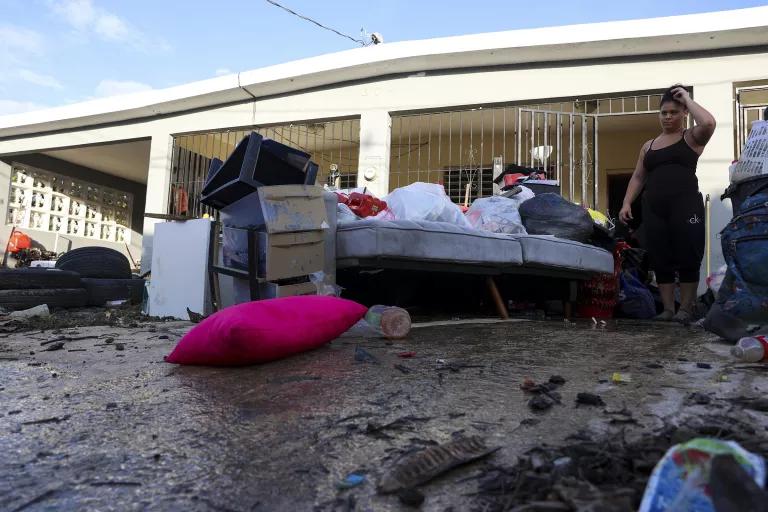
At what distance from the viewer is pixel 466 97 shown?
6461 mm

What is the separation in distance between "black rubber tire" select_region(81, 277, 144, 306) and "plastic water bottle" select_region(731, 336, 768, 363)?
4541mm

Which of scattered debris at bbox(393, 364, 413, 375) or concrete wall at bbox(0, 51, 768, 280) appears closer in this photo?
scattered debris at bbox(393, 364, 413, 375)

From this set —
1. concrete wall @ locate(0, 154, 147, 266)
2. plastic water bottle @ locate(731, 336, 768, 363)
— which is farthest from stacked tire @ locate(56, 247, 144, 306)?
concrete wall @ locate(0, 154, 147, 266)

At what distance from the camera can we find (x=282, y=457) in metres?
0.89

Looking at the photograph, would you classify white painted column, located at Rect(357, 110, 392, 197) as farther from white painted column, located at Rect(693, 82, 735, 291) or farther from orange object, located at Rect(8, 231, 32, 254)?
orange object, located at Rect(8, 231, 32, 254)

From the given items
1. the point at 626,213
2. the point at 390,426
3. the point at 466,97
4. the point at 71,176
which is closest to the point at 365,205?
the point at 626,213

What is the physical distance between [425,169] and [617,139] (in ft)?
11.3

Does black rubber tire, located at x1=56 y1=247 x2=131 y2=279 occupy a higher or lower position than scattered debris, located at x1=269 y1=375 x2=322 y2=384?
higher

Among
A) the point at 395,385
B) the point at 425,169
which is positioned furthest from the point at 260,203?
the point at 425,169

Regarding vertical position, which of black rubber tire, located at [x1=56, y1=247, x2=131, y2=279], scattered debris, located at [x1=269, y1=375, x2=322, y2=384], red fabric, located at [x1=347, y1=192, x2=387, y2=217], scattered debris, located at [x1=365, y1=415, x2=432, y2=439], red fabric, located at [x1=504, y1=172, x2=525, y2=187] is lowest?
scattered debris, located at [x1=365, y1=415, x2=432, y2=439]

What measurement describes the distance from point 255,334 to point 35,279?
3270 millimetres

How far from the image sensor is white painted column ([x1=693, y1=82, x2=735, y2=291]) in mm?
5203

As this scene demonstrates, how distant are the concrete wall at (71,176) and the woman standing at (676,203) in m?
12.0

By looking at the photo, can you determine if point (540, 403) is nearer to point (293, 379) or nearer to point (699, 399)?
point (699, 399)
